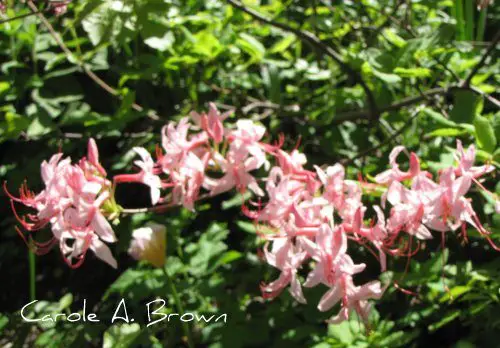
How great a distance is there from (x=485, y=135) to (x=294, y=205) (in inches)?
15.1

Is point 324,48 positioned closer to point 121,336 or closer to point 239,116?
point 239,116

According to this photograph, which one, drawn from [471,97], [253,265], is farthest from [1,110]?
[471,97]

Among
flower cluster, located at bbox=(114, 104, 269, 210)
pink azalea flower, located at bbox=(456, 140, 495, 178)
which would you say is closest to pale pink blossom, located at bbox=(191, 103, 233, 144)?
flower cluster, located at bbox=(114, 104, 269, 210)

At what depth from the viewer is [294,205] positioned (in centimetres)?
112

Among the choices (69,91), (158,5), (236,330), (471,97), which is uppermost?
(158,5)

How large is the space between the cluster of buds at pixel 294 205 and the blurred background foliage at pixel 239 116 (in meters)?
0.16

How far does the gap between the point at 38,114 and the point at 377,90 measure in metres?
0.96

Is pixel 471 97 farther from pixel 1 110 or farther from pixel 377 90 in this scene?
pixel 1 110

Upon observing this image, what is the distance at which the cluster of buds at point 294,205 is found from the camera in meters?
1.06

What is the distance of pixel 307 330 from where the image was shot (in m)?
1.36

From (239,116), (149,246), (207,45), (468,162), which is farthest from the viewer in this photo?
(239,116)

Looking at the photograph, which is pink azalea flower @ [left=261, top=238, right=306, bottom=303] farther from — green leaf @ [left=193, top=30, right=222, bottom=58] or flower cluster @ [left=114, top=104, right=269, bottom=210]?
green leaf @ [left=193, top=30, right=222, bottom=58]

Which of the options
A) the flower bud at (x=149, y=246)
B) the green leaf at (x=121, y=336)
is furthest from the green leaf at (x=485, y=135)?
the green leaf at (x=121, y=336)

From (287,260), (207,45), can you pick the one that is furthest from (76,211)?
(207,45)
